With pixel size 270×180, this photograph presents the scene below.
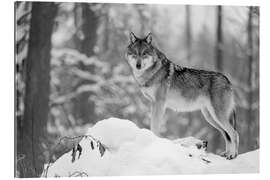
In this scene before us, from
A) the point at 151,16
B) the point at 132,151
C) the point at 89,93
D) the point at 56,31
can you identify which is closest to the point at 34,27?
the point at 56,31

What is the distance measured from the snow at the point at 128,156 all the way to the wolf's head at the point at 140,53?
620 mm

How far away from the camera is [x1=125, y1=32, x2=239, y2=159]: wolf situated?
5680 mm

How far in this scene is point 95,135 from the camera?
551 centimetres

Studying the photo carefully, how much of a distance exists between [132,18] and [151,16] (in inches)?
8.4

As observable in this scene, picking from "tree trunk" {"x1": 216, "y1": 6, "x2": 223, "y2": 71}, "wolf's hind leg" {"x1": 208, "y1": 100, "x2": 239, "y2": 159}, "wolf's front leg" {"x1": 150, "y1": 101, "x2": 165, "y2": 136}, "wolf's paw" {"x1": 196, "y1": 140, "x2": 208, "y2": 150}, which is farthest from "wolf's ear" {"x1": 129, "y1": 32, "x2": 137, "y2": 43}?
"wolf's paw" {"x1": 196, "y1": 140, "x2": 208, "y2": 150}

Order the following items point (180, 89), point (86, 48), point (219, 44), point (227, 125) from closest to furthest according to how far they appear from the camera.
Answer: point (86, 48)
point (180, 89)
point (227, 125)
point (219, 44)

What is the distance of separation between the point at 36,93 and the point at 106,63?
82 centimetres

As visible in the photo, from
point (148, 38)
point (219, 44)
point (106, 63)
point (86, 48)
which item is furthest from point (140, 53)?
point (219, 44)

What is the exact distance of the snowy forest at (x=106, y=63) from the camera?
540cm

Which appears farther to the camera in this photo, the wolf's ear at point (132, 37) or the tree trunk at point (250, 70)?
the tree trunk at point (250, 70)

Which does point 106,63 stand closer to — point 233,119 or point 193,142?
point 193,142

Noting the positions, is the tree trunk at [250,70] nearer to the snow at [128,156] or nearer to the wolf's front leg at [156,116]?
the snow at [128,156]

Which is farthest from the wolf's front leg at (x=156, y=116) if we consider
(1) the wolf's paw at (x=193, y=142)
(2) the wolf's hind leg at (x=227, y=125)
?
(2) the wolf's hind leg at (x=227, y=125)

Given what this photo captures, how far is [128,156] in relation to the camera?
548 cm
